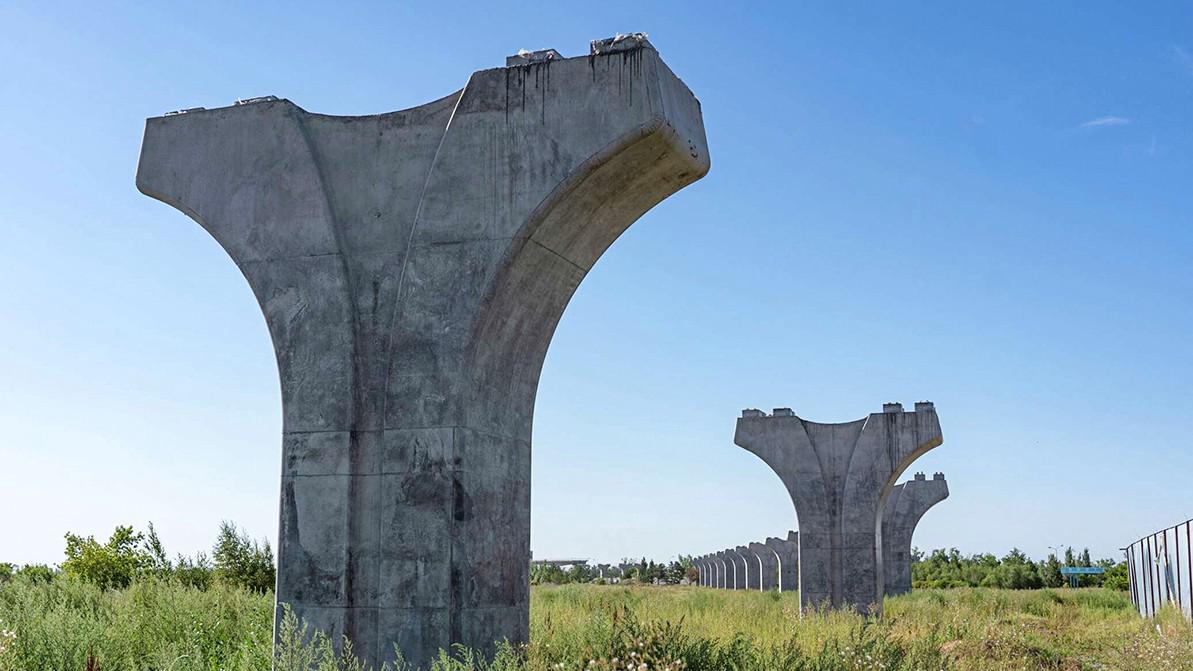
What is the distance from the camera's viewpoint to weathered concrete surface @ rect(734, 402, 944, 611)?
2572 cm

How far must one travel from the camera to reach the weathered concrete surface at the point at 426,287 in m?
9.02

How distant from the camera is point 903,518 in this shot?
44.0m

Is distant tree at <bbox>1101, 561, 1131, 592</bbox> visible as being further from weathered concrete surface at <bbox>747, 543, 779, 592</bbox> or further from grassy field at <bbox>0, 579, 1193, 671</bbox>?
grassy field at <bbox>0, 579, 1193, 671</bbox>

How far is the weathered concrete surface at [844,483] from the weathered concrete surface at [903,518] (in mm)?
17989

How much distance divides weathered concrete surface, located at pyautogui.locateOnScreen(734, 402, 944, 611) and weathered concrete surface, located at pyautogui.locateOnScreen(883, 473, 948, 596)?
59.0ft

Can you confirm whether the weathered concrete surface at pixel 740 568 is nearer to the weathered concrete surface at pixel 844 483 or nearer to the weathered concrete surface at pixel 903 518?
the weathered concrete surface at pixel 903 518

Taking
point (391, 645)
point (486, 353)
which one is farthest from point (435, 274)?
point (391, 645)

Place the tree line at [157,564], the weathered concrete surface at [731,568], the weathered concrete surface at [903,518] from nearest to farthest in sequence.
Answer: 1. the tree line at [157,564]
2. the weathered concrete surface at [903,518]
3. the weathered concrete surface at [731,568]

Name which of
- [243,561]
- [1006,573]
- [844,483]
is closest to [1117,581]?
[1006,573]

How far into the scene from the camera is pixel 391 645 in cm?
898

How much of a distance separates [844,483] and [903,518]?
1936 centimetres

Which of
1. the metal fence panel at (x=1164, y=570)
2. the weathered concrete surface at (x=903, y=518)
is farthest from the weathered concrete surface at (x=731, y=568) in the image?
the metal fence panel at (x=1164, y=570)

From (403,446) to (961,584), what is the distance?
57621mm

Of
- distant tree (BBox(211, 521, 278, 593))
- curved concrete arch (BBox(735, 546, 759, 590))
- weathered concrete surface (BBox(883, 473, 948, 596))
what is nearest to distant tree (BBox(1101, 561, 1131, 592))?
weathered concrete surface (BBox(883, 473, 948, 596))
